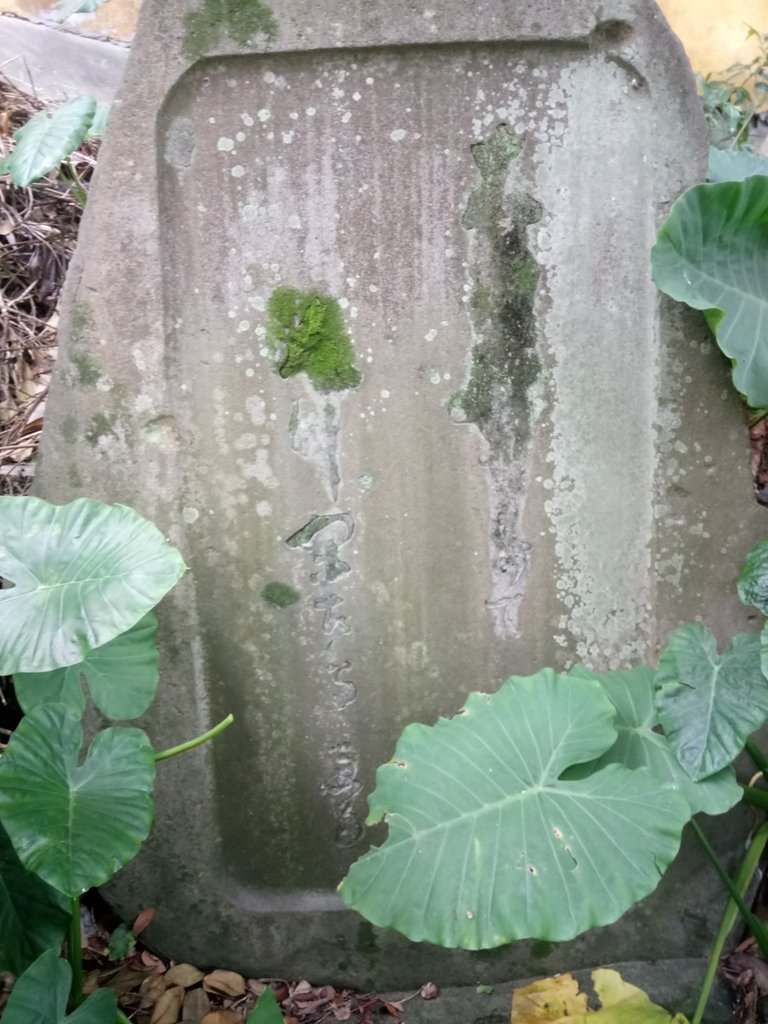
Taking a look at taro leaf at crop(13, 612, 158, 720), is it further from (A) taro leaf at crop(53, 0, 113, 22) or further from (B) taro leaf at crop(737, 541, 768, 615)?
(A) taro leaf at crop(53, 0, 113, 22)

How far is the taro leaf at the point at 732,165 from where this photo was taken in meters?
1.69

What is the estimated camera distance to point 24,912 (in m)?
1.17

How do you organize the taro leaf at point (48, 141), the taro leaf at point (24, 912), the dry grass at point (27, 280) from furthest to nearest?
1. the dry grass at point (27, 280)
2. the taro leaf at point (48, 141)
3. the taro leaf at point (24, 912)

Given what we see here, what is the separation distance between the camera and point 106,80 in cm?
262

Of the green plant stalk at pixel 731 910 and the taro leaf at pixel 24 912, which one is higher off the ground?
the taro leaf at pixel 24 912

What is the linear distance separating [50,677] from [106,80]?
2.18 m

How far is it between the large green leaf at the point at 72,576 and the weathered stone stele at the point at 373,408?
0.20 m

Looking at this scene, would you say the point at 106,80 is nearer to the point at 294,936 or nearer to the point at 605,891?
the point at 294,936

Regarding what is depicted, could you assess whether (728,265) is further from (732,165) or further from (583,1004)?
(583,1004)

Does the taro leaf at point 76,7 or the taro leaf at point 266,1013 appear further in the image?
the taro leaf at point 76,7

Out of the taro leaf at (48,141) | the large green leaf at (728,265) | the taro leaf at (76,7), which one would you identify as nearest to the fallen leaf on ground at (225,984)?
the large green leaf at (728,265)

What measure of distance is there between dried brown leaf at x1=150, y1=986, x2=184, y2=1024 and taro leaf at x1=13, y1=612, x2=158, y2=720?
0.65 meters

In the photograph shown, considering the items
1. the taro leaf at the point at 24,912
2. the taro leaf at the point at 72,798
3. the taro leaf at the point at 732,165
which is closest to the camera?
the taro leaf at the point at 72,798

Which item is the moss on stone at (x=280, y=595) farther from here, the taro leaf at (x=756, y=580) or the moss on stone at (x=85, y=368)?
the taro leaf at (x=756, y=580)
